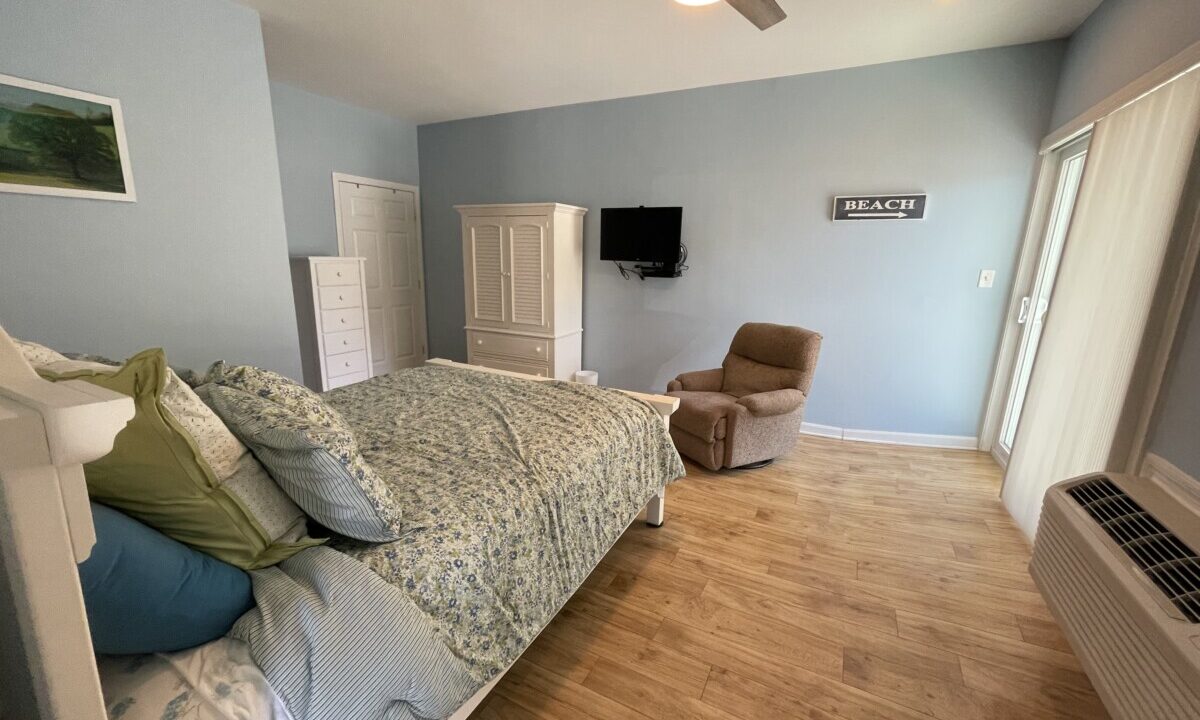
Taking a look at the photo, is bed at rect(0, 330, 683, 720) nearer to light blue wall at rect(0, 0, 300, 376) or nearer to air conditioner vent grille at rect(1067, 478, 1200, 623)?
light blue wall at rect(0, 0, 300, 376)

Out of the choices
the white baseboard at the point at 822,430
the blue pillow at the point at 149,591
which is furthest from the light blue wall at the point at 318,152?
the white baseboard at the point at 822,430

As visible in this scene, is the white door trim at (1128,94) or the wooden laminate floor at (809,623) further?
the white door trim at (1128,94)

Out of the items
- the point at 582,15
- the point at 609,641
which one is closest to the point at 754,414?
the point at 609,641

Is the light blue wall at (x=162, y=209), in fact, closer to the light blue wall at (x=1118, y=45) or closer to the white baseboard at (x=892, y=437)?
the white baseboard at (x=892, y=437)

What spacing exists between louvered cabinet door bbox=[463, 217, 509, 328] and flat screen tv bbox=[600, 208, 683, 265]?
92 cm

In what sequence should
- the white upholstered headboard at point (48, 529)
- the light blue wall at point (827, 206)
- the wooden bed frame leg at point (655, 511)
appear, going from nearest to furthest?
1. the white upholstered headboard at point (48, 529)
2. the wooden bed frame leg at point (655, 511)
3. the light blue wall at point (827, 206)

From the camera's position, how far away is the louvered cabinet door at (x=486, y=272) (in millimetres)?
4148

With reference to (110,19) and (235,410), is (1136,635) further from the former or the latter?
(110,19)

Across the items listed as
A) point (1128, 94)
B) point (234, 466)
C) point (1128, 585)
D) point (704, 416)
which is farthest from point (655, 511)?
point (1128, 94)

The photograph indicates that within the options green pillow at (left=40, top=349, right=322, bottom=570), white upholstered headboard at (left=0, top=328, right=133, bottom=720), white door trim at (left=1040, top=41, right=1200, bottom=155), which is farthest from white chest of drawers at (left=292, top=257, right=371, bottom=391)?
white door trim at (left=1040, top=41, right=1200, bottom=155)

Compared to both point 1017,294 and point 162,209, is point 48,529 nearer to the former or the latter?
point 162,209

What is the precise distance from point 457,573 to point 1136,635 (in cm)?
157

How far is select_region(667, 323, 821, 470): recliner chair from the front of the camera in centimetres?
294

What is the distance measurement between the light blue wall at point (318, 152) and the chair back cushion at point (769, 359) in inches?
140
